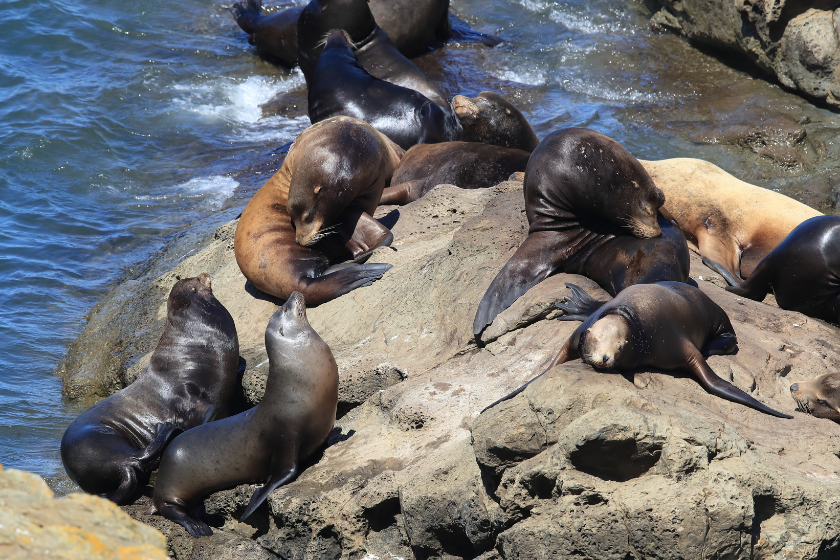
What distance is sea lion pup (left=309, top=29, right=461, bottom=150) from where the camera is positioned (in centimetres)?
891

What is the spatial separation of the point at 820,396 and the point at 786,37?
25.9 ft

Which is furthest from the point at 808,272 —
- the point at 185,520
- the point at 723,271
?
the point at 185,520

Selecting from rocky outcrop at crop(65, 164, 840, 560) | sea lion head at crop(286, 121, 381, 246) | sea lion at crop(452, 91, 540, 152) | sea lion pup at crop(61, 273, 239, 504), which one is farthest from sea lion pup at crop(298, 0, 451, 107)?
sea lion pup at crop(61, 273, 239, 504)

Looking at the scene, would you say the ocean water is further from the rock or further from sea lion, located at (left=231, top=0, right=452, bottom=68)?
the rock

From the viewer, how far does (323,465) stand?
4328mm

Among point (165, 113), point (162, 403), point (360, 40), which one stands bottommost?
point (165, 113)

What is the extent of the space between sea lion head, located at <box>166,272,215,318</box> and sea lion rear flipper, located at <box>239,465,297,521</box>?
2.06m

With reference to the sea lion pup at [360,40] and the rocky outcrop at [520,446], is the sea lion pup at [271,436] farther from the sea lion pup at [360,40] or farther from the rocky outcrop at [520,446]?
the sea lion pup at [360,40]

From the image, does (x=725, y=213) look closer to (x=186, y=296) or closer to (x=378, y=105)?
(x=378, y=105)

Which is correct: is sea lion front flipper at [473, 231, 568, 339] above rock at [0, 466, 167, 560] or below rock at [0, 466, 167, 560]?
below

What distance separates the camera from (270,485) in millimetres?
4289

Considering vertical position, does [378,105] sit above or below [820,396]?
below

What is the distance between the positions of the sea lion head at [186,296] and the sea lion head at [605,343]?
11.0ft

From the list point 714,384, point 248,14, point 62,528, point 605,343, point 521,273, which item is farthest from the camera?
point 248,14
